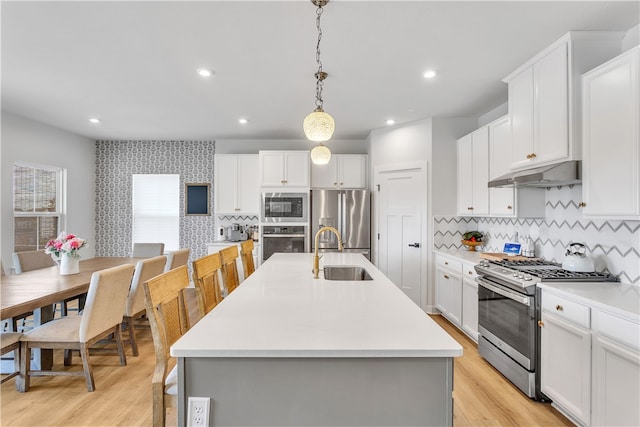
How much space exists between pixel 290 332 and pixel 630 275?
2.35 metres

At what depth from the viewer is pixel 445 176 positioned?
13.5ft

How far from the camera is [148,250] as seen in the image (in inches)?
173

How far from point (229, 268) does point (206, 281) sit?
58 cm

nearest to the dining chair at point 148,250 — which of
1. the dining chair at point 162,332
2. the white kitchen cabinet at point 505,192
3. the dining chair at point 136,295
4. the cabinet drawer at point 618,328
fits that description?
the dining chair at point 136,295

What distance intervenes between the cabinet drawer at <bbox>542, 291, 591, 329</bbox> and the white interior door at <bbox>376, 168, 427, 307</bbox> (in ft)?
7.06

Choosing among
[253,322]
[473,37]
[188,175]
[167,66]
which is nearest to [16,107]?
[188,175]

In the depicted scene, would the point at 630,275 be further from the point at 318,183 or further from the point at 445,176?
the point at 318,183

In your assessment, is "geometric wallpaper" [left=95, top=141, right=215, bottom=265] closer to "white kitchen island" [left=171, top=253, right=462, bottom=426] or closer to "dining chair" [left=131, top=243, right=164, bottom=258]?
"dining chair" [left=131, top=243, right=164, bottom=258]

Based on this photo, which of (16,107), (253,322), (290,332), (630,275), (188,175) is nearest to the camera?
(290,332)

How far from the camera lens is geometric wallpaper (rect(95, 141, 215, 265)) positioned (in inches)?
219

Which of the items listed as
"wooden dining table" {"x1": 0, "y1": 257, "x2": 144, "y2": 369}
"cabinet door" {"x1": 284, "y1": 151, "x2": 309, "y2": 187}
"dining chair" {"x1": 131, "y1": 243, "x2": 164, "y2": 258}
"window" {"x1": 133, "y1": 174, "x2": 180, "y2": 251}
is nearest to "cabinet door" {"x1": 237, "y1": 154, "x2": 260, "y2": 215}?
"cabinet door" {"x1": 284, "y1": 151, "x2": 309, "y2": 187}

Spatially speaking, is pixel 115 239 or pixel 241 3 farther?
pixel 115 239

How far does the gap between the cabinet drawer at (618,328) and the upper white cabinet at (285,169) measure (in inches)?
149

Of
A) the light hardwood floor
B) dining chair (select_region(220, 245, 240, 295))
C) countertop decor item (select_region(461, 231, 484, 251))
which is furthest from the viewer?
countertop decor item (select_region(461, 231, 484, 251))
